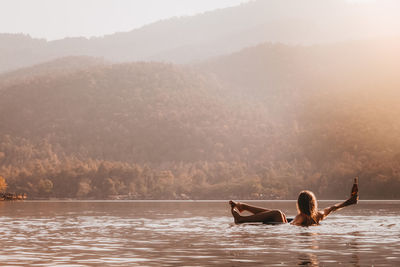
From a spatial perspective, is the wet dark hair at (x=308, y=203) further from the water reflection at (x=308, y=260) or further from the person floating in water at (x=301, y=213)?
the water reflection at (x=308, y=260)

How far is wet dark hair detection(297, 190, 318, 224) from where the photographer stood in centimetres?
2611

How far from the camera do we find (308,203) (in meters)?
26.4

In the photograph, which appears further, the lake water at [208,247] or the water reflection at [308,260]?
the lake water at [208,247]

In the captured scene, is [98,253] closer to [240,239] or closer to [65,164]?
[240,239]

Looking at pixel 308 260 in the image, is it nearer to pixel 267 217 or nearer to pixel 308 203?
pixel 308 203

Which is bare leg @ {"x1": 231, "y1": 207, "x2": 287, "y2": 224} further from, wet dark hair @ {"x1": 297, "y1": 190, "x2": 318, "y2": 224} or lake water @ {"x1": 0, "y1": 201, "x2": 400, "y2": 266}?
wet dark hair @ {"x1": 297, "y1": 190, "x2": 318, "y2": 224}

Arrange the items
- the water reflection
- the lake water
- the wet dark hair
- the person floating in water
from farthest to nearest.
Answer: the person floating in water < the wet dark hair < the lake water < the water reflection

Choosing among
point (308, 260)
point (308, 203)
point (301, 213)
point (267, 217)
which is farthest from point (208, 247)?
point (267, 217)

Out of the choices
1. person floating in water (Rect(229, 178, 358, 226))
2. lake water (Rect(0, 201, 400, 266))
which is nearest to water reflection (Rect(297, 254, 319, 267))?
lake water (Rect(0, 201, 400, 266))

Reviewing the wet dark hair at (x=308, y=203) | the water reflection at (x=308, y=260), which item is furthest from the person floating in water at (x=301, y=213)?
the water reflection at (x=308, y=260)

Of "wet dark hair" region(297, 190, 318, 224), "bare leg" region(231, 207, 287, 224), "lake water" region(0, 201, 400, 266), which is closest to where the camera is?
"lake water" region(0, 201, 400, 266)

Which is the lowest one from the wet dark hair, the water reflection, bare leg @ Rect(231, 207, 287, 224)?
the water reflection

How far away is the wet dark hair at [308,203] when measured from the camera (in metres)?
26.1

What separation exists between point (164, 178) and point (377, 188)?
52.2 metres
